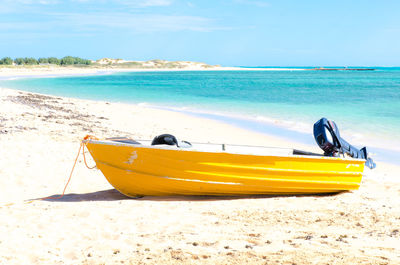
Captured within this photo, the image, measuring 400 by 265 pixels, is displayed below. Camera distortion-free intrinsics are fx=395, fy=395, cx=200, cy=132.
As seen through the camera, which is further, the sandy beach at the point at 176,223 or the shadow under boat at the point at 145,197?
the shadow under boat at the point at 145,197

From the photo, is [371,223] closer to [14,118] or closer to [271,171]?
[271,171]

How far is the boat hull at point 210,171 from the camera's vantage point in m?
6.09

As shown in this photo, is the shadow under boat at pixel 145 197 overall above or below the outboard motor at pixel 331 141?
below

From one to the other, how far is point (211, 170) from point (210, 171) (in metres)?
0.02

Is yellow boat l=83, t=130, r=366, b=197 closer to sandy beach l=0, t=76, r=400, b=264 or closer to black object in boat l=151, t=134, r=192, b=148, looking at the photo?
black object in boat l=151, t=134, r=192, b=148

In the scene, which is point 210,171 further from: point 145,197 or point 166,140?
point 145,197

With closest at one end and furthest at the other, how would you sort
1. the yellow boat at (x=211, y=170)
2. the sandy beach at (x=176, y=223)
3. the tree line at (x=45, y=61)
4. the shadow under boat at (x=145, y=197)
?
the sandy beach at (x=176, y=223), the yellow boat at (x=211, y=170), the shadow under boat at (x=145, y=197), the tree line at (x=45, y=61)

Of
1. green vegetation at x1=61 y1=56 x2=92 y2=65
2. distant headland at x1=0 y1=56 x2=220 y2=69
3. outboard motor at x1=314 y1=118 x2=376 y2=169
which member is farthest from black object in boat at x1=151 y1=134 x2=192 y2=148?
green vegetation at x1=61 y1=56 x2=92 y2=65

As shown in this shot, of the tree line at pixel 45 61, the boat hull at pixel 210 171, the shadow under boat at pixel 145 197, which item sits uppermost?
the tree line at pixel 45 61

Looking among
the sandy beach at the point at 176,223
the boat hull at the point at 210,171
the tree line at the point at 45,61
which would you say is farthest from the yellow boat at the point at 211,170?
the tree line at the point at 45,61

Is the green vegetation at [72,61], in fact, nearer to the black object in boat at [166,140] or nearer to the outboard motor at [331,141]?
the black object in boat at [166,140]

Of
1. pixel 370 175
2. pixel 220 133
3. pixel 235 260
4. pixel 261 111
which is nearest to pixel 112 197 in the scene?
pixel 235 260

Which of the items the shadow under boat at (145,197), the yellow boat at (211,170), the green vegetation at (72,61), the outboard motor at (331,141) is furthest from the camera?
the green vegetation at (72,61)

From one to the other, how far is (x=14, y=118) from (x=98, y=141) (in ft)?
24.9
